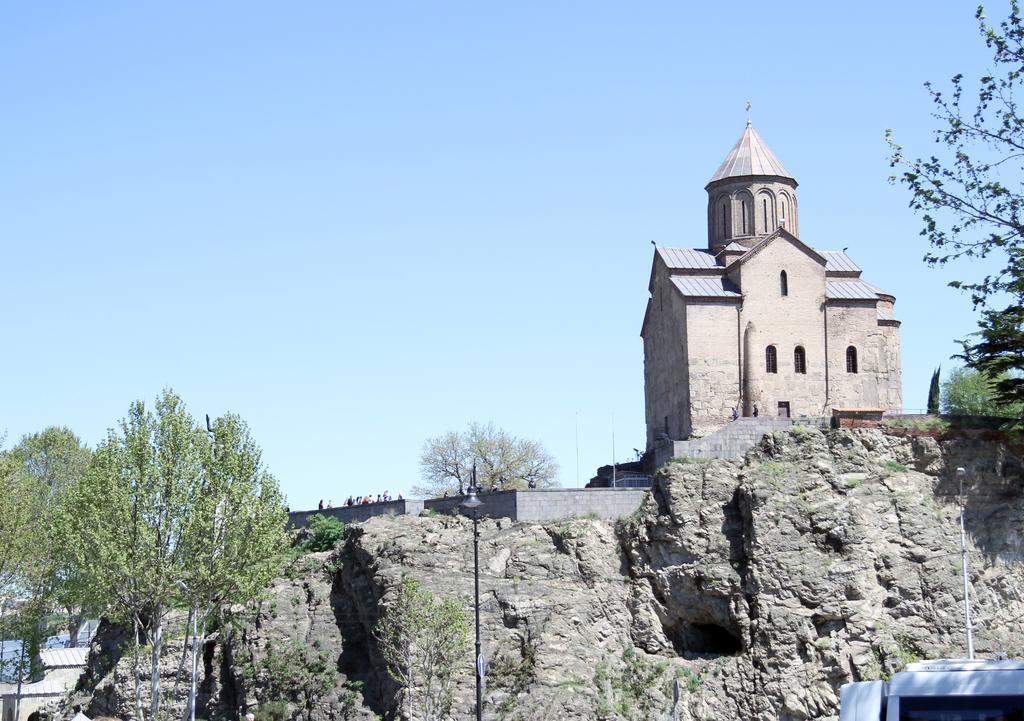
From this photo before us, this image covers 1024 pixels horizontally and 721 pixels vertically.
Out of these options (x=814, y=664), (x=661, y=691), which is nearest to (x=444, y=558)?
(x=661, y=691)

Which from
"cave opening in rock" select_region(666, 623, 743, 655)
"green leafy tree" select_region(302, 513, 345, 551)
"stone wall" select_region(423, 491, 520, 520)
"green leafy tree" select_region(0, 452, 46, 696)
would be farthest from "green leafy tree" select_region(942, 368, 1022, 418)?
"green leafy tree" select_region(0, 452, 46, 696)

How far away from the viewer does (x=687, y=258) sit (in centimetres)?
5253

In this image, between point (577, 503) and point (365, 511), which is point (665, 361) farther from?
point (365, 511)

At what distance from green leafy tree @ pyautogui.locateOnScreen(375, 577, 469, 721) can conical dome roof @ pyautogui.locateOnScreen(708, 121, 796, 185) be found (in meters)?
22.0

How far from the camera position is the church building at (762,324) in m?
50.0

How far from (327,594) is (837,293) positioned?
2275cm

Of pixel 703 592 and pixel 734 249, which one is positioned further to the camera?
pixel 734 249

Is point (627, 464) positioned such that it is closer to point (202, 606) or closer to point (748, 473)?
point (748, 473)

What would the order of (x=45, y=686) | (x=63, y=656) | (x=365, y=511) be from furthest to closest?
(x=63, y=656), (x=45, y=686), (x=365, y=511)

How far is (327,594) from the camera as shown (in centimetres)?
4662

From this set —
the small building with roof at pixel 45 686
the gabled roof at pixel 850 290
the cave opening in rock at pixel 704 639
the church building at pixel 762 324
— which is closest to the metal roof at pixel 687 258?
the church building at pixel 762 324

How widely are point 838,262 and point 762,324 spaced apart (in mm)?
5253

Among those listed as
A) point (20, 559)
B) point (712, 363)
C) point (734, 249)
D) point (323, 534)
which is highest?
point (734, 249)

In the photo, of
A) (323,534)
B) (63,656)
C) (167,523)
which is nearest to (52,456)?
(63,656)
